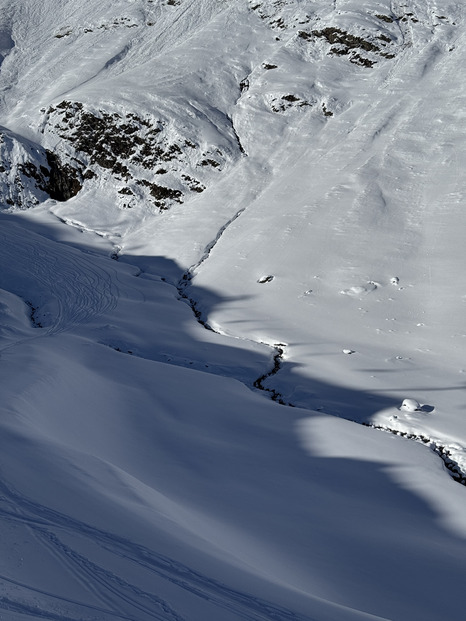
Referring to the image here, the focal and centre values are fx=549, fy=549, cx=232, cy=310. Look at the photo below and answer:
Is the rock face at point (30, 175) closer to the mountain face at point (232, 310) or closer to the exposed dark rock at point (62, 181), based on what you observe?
the exposed dark rock at point (62, 181)

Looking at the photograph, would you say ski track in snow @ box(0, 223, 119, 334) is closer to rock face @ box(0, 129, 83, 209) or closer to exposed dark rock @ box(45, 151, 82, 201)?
rock face @ box(0, 129, 83, 209)

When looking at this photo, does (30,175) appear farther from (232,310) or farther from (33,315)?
(232,310)

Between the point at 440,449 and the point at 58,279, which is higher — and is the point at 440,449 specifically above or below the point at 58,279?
below

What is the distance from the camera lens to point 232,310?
2312 centimetres

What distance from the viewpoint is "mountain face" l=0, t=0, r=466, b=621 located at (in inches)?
218

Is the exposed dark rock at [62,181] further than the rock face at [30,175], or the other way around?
the exposed dark rock at [62,181]

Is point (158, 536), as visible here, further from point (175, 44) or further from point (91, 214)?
point (175, 44)

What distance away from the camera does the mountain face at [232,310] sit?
18.2ft

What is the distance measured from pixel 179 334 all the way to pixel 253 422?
323 inches

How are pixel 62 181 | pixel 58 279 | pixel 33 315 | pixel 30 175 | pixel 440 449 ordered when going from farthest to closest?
pixel 62 181, pixel 30 175, pixel 58 279, pixel 33 315, pixel 440 449

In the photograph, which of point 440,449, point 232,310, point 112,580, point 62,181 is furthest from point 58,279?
point 112,580

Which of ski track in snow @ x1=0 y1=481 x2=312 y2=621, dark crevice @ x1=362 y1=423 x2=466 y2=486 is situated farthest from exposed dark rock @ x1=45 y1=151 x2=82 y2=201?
ski track in snow @ x1=0 y1=481 x2=312 y2=621

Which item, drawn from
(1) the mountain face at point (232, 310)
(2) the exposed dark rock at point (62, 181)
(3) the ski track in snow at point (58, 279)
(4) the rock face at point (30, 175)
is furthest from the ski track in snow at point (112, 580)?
(2) the exposed dark rock at point (62, 181)

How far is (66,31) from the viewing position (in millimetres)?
56062
